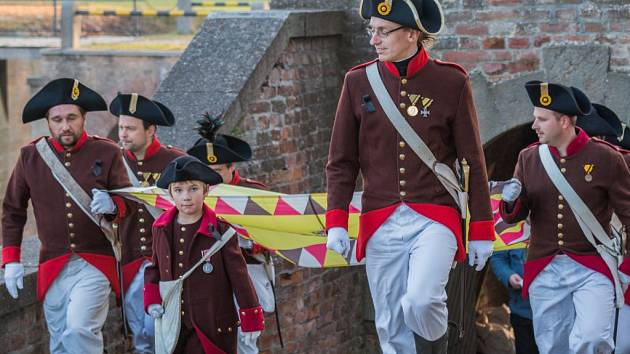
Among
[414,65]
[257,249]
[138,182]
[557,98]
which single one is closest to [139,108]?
[138,182]

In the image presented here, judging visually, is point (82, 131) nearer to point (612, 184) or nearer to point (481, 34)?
point (612, 184)

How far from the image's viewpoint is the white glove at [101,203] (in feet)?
26.6

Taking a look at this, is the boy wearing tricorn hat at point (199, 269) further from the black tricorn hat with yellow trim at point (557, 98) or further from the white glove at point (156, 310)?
the black tricorn hat with yellow trim at point (557, 98)

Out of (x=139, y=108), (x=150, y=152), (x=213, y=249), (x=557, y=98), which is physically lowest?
(x=213, y=249)

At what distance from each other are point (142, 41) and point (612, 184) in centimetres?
1962

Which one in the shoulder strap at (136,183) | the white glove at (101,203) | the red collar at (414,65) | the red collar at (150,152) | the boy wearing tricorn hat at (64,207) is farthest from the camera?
the red collar at (150,152)

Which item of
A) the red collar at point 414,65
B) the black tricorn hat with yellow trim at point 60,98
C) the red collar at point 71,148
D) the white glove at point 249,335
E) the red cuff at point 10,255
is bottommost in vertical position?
the white glove at point 249,335

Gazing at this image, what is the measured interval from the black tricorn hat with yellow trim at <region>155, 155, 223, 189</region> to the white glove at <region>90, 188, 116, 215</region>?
1.80 ft

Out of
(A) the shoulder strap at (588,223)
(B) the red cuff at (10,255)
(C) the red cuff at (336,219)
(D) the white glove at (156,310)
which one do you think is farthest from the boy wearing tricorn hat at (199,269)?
(A) the shoulder strap at (588,223)

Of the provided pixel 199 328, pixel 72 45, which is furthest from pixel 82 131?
pixel 72 45

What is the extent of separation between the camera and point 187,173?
761 cm

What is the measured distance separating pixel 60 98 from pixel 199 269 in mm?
1293

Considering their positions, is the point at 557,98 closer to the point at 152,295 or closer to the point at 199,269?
the point at 199,269

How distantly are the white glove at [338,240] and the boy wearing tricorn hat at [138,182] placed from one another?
189 cm
